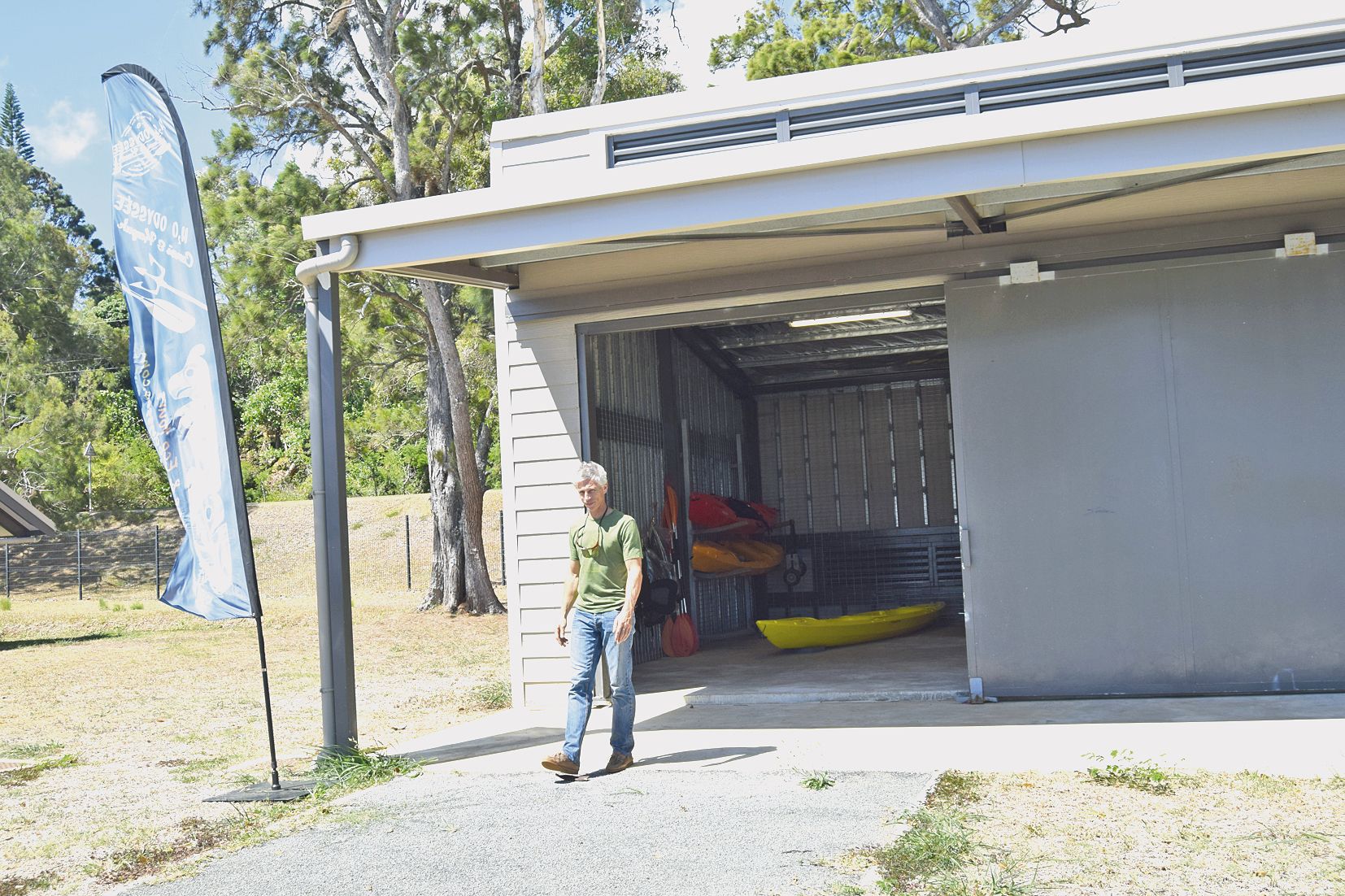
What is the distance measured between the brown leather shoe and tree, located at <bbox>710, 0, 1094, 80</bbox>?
15.8m

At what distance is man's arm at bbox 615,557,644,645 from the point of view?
6.45 metres

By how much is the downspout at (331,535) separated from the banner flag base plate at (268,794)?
378mm

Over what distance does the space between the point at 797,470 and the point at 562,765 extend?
10.2 metres

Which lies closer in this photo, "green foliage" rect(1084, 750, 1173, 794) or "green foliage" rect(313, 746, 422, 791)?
"green foliage" rect(1084, 750, 1173, 794)

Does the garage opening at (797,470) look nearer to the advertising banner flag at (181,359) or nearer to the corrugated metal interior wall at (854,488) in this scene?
the corrugated metal interior wall at (854,488)

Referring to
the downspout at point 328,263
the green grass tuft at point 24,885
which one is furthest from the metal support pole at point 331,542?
the green grass tuft at point 24,885

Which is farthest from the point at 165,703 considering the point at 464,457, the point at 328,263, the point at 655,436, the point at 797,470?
the point at 464,457

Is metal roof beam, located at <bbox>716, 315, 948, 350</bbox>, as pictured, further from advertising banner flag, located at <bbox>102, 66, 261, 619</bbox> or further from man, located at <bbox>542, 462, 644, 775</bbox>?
advertising banner flag, located at <bbox>102, 66, 261, 619</bbox>

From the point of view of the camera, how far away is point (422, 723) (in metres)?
9.50

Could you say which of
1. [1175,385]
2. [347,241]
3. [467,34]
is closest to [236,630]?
[467,34]

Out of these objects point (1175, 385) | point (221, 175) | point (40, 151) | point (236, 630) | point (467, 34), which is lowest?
point (236, 630)

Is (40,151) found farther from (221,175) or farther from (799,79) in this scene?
(799,79)

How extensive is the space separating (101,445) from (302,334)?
13.7 m

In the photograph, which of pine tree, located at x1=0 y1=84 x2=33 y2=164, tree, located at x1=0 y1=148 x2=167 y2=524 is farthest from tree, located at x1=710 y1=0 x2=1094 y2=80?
pine tree, located at x1=0 y1=84 x2=33 y2=164
